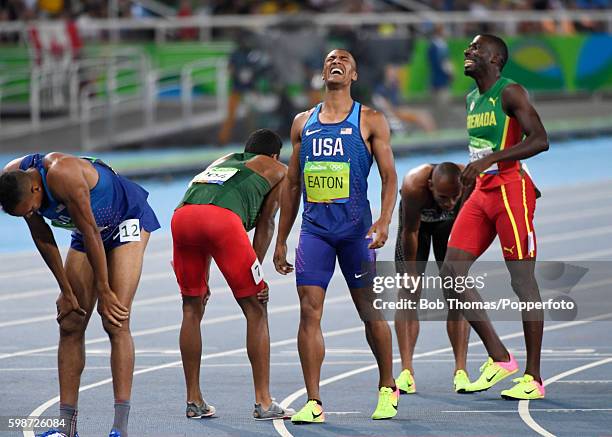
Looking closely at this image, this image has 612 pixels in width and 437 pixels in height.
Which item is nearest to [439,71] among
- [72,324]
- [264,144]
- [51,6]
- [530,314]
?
[51,6]

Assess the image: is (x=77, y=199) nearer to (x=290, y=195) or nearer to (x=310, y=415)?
(x=290, y=195)

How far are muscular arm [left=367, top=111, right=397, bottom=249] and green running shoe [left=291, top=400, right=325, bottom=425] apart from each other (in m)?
1.01

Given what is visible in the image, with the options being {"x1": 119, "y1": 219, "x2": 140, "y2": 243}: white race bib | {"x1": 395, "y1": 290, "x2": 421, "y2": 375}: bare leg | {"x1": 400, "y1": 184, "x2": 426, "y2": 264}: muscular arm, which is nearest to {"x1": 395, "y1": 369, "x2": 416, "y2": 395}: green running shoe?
{"x1": 395, "y1": 290, "x2": 421, "y2": 375}: bare leg

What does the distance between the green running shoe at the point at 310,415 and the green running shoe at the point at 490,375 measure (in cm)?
134

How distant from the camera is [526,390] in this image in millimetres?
8781

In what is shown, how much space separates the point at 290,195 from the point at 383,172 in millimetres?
616

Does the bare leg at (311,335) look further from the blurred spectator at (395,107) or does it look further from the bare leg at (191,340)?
the blurred spectator at (395,107)

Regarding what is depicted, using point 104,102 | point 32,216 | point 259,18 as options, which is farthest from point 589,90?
point 32,216

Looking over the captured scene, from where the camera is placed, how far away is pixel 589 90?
1286 inches

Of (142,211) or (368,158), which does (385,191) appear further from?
(142,211)

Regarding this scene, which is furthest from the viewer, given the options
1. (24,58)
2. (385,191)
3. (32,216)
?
(24,58)

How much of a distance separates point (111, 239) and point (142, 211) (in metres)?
0.25

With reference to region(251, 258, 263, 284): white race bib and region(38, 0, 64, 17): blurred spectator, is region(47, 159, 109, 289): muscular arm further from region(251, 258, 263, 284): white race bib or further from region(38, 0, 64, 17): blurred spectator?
region(38, 0, 64, 17): blurred spectator

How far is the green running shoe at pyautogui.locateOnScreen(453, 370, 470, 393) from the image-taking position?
9.09 meters
